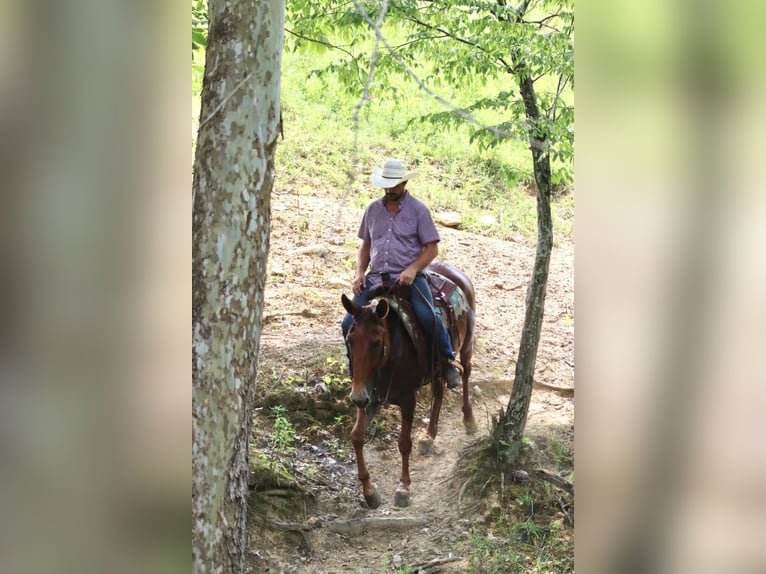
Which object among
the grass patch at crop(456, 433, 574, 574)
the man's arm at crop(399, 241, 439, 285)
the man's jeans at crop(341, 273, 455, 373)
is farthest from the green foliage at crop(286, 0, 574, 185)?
the grass patch at crop(456, 433, 574, 574)

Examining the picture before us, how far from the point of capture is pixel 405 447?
5500mm

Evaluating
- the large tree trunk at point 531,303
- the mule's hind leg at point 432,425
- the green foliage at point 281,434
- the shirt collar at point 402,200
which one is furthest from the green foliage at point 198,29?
the mule's hind leg at point 432,425

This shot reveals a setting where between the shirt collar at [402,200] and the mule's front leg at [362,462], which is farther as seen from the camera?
the shirt collar at [402,200]

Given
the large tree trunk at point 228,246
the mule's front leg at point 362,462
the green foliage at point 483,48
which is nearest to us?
the large tree trunk at point 228,246

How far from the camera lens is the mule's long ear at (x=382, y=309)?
191 inches

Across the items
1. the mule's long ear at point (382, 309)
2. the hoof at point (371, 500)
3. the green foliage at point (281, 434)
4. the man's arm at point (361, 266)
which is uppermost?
the man's arm at point (361, 266)

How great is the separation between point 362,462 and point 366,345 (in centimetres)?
113

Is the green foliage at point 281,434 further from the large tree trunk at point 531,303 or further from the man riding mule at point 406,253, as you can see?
the large tree trunk at point 531,303

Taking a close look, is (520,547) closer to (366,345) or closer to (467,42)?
(366,345)

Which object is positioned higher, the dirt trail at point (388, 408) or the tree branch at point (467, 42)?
the tree branch at point (467, 42)
